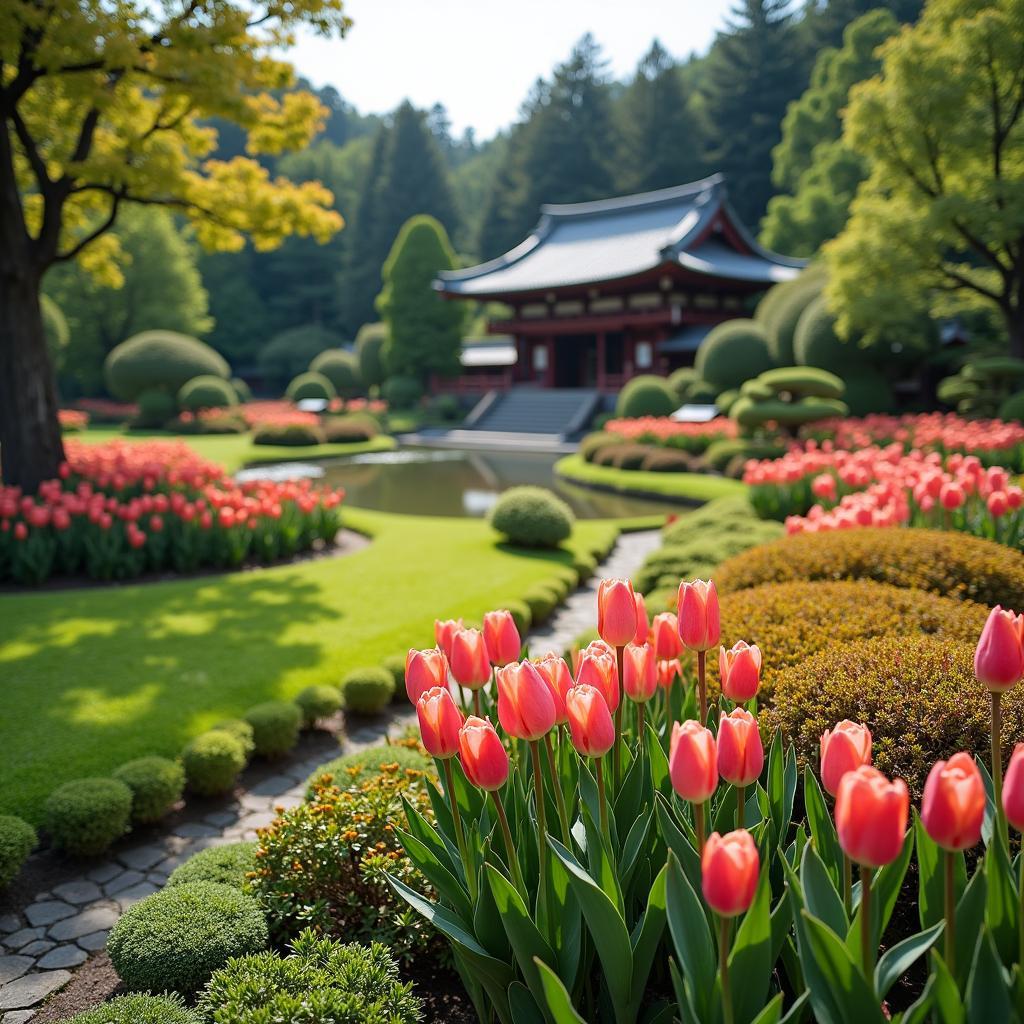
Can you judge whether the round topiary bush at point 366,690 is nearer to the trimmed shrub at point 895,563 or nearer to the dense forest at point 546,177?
the trimmed shrub at point 895,563

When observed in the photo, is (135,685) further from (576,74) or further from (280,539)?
(576,74)

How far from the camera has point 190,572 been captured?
27.9ft

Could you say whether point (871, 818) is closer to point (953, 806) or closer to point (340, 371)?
point (953, 806)

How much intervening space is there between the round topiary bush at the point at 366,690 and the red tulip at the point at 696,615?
3.56 meters

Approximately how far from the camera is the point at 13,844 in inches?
135

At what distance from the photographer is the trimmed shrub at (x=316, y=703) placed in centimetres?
513

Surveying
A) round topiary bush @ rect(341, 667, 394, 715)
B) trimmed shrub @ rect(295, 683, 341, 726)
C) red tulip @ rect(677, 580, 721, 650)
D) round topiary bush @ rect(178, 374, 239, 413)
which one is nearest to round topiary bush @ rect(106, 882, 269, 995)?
red tulip @ rect(677, 580, 721, 650)

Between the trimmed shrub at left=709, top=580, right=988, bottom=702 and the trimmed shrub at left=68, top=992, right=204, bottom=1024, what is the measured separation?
1.94 meters

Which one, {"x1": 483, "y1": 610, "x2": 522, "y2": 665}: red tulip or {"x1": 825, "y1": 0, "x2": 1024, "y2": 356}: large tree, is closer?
{"x1": 483, "y1": 610, "x2": 522, "y2": 665}: red tulip

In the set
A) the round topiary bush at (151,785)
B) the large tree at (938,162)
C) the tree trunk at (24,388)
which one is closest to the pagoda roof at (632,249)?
the large tree at (938,162)

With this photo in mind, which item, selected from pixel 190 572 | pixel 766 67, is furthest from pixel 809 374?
pixel 766 67

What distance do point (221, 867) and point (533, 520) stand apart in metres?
6.58

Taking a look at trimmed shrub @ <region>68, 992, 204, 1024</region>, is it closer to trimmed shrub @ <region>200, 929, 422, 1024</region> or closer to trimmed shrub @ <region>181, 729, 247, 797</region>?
trimmed shrub @ <region>200, 929, 422, 1024</region>

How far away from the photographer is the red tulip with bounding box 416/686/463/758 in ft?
5.96
